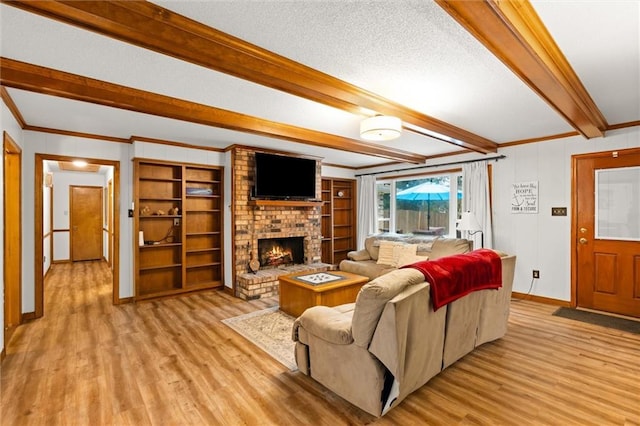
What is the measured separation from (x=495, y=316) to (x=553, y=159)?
111 inches

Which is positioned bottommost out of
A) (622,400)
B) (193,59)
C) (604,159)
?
(622,400)

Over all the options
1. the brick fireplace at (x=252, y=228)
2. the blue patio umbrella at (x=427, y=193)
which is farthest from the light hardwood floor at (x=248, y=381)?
the blue patio umbrella at (x=427, y=193)

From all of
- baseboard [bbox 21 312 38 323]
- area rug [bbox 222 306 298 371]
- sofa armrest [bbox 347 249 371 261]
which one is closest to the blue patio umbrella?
sofa armrest [bbox 347 249 371 261]

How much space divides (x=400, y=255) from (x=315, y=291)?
205cm

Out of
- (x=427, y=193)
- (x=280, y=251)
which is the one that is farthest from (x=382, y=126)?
(x=427, y=193)

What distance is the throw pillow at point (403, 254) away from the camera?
5083 mm

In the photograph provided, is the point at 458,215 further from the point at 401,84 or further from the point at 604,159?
the point at 401,84

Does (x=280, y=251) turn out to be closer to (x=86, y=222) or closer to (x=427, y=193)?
(x=427, y=193)

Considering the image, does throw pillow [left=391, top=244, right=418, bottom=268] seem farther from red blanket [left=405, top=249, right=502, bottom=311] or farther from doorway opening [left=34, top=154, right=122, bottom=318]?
doorway opening [left=34, top=154, right=122, bottom=318]

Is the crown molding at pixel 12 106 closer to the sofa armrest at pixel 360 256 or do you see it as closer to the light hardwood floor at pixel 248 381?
the light hardwood floor at pixel 248 381

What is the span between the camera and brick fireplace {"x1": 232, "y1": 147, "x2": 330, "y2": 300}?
5008 millimetres

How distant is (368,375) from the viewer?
2.08 metres

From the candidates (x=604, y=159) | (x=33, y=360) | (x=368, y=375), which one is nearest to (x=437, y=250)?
(x=604, y=159)

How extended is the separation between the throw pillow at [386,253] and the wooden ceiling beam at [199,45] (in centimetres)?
294
